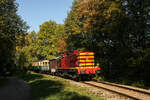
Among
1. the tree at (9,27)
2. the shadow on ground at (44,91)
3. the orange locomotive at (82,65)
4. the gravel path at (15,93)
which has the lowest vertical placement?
the gravel path at (15,93)

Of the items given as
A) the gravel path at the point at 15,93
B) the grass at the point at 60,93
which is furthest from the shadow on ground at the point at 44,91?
the gravel path at the point at 15,93

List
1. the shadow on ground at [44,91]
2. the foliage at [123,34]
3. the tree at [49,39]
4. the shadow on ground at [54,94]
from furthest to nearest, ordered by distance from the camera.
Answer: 1. the tree at [49,39]
2. the foliage at [123,34]
3. the shadow on ground at [44,91]
4. the shadow on ground at [54,94]

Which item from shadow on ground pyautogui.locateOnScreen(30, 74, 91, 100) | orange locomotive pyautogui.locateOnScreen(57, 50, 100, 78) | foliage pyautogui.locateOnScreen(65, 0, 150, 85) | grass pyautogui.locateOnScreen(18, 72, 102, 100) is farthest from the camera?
orange locomotive pyautogui.locateOnScreen(57, 50, 100, 78)

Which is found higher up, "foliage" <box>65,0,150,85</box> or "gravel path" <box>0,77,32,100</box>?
"foliage" <box>65,0,150,85</box>

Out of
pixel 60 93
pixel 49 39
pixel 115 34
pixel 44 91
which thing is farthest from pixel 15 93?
pixel 49 39

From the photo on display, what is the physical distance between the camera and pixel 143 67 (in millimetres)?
15711

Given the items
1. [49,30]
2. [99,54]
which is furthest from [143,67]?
[49,30]

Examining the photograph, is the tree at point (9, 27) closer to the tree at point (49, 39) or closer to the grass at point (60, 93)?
the grass at point (60, 93)

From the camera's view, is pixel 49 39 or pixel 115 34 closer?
pixel 115 34

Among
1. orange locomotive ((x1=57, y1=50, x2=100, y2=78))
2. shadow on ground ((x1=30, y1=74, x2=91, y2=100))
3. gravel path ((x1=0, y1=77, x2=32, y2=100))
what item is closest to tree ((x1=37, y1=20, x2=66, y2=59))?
orange locomotive ((x1=57, y1=50, x2=100, y2=78))

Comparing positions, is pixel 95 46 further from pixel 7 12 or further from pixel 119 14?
pixel 7 12

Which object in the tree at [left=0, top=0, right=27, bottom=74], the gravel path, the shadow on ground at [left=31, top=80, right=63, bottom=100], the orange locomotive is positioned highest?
the tree at [left=0, top=0, right=27, bottom=74]

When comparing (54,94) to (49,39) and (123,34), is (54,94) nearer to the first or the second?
(123,34)

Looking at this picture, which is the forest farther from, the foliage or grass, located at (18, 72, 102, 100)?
grass, located at (18, 72, 102, 100)
